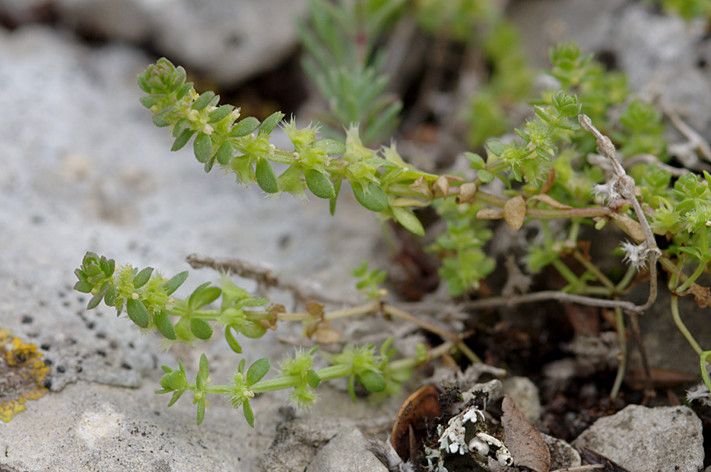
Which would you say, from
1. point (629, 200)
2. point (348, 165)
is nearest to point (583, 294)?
point (629, 200)

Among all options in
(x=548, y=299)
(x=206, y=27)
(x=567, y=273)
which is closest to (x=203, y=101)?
(x=567, y=273)

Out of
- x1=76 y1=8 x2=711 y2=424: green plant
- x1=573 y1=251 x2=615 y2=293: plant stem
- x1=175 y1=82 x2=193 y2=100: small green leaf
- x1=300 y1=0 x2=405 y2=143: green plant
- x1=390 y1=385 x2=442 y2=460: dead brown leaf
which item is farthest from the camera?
x1=300 y1=0 x2=405 y2=143: green plant

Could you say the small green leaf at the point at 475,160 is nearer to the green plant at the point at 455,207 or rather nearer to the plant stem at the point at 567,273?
the green plant at the point at 455,207

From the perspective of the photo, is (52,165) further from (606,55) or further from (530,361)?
(606,55)

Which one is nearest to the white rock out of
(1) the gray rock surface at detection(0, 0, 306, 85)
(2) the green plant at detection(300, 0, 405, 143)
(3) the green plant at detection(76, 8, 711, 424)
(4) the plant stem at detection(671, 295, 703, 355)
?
(1) the gray rock surface at detection(0, 0, 306, 85)

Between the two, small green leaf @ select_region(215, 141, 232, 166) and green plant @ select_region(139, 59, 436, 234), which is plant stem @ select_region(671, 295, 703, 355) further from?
small green leaf @ select_region(215, 141, 232, 166)

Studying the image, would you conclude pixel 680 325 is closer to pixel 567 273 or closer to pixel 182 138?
pixel 567 273
